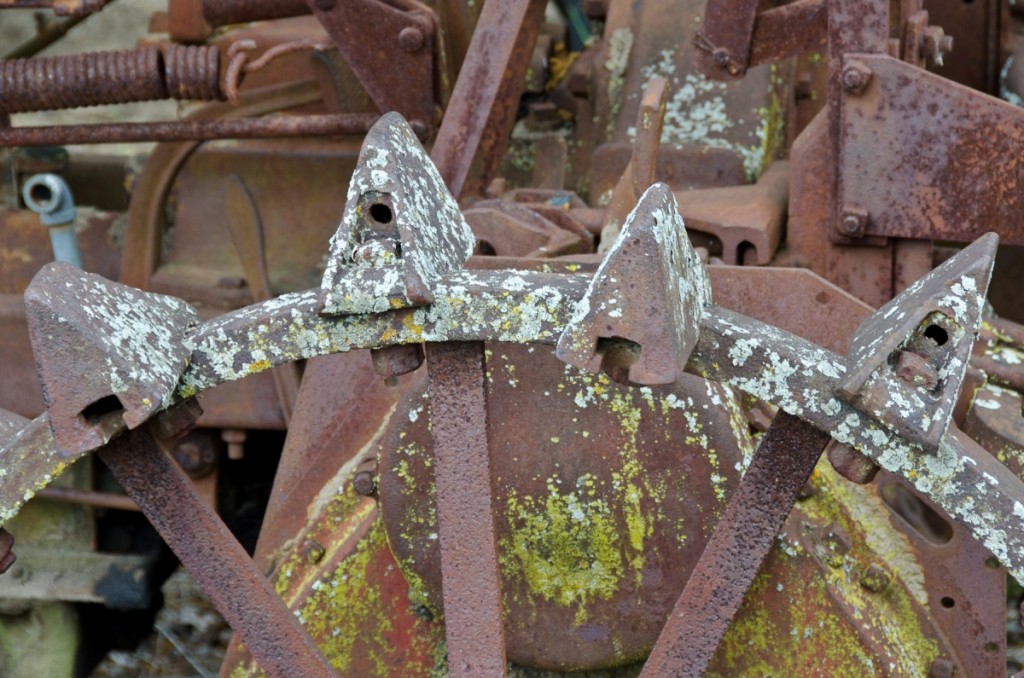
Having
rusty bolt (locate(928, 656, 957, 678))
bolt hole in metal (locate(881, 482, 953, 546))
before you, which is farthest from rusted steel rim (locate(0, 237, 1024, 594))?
bolt hole in metal (locate(881, 482, 953, 546))

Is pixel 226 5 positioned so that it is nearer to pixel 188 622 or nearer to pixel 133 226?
pixel 133 226

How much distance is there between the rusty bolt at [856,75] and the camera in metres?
2.49

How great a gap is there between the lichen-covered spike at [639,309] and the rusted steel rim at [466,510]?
205 millimetres

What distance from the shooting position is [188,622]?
4039mm

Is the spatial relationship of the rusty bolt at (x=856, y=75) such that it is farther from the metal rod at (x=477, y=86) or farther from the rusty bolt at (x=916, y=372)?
the rusty bolt at (x=916, y=372)

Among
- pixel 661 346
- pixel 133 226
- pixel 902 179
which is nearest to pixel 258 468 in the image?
pixel 133 226

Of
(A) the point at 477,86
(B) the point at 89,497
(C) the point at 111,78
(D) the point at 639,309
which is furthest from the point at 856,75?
(B) the point at 89,497

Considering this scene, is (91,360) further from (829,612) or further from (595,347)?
(829,612)

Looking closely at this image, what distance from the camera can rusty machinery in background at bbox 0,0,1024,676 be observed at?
5.49ft

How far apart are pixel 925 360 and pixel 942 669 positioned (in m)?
0.82

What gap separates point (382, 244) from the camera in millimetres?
1676

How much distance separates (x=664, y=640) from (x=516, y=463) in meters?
0.38

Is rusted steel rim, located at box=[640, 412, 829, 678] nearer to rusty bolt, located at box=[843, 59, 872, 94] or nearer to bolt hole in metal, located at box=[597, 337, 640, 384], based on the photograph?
bolt hole in metal, located at box=[597, 337, 640, 384]

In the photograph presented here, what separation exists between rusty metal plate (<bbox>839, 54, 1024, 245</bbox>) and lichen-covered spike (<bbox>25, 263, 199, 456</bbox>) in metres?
1.33
